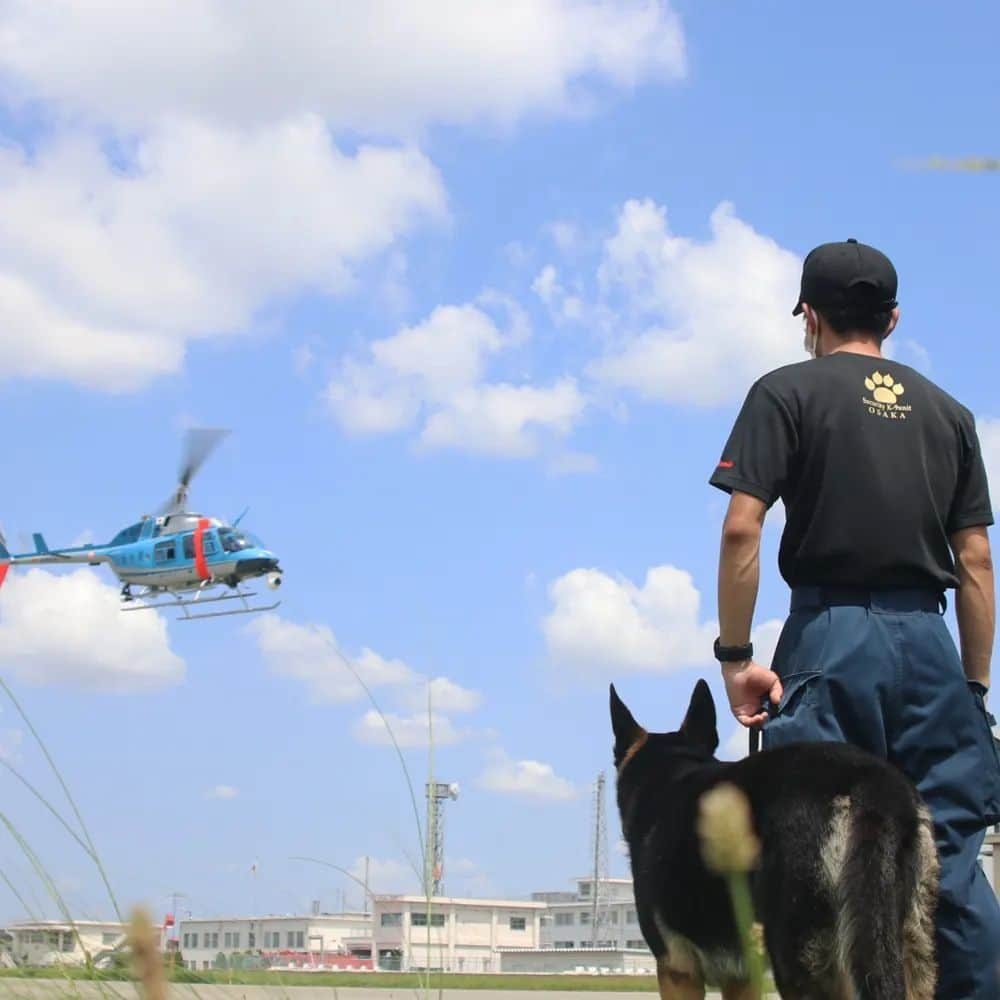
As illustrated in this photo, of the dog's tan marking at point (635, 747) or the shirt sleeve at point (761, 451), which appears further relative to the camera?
the dog's tan marking at point (635, 747)

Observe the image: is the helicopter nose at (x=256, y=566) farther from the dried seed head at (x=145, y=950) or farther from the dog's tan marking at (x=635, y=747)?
the dried seed head at (x=145, y=950)

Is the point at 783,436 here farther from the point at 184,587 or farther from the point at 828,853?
the point at 184,587

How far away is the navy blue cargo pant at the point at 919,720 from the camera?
125 inches

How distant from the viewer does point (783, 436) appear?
11.2ft

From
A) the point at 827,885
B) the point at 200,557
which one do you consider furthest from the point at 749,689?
the point at 200,557

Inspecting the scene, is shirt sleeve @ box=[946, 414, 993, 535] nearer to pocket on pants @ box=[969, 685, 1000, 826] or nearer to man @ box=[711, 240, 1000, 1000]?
man @ box=[711, 240, 1000, 1000]

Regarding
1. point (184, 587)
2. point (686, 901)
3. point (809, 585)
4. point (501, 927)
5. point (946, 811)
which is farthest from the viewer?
point (501, 927)

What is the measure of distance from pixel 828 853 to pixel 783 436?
1143 mm

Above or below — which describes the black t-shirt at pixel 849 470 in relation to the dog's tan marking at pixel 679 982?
above

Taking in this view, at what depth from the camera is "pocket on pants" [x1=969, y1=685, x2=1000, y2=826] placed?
3.31m

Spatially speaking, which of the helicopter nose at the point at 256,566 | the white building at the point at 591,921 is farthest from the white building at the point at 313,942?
the white building at the point at 591,921

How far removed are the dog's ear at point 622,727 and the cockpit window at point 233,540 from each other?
3870 centimetres

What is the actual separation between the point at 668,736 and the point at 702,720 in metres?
0.12

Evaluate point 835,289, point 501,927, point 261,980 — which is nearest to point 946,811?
point 835,289
